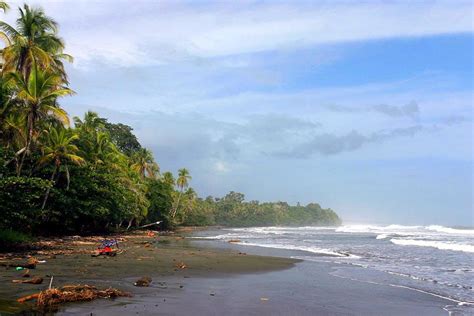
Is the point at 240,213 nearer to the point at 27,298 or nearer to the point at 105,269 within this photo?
the point at 105,269

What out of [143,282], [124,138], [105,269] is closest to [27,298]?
[143,282]

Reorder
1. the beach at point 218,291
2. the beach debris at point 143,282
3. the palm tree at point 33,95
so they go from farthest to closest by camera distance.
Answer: the palm tree at point 33,95
the beach debris at point 143,282
the beach at point 218,291

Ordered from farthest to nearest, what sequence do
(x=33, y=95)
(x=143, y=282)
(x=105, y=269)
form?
(x=33, y=95) < (x=105, y=269) < (x=143, y=282)

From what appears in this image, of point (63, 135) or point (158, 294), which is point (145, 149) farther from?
point (158, 294)

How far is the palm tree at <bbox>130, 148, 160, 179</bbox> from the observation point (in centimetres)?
6089

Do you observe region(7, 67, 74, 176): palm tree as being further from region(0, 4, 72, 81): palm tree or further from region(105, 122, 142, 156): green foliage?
region(105, 122, 142, 156): green foliage

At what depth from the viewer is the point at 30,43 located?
83.2ft

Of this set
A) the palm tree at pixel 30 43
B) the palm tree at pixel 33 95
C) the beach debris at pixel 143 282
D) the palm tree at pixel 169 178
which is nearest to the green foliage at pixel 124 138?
the palm tree at pixel 169 178

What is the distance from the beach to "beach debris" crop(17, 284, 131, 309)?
24 centimetres

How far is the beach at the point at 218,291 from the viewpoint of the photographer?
8.50m

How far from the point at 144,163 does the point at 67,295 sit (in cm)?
5409

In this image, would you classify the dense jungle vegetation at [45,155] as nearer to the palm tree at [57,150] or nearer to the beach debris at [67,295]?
the palm tree at [57,150]

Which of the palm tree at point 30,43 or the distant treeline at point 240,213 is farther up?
the palm tree at point 30,43

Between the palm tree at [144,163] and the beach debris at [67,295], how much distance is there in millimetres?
51865
